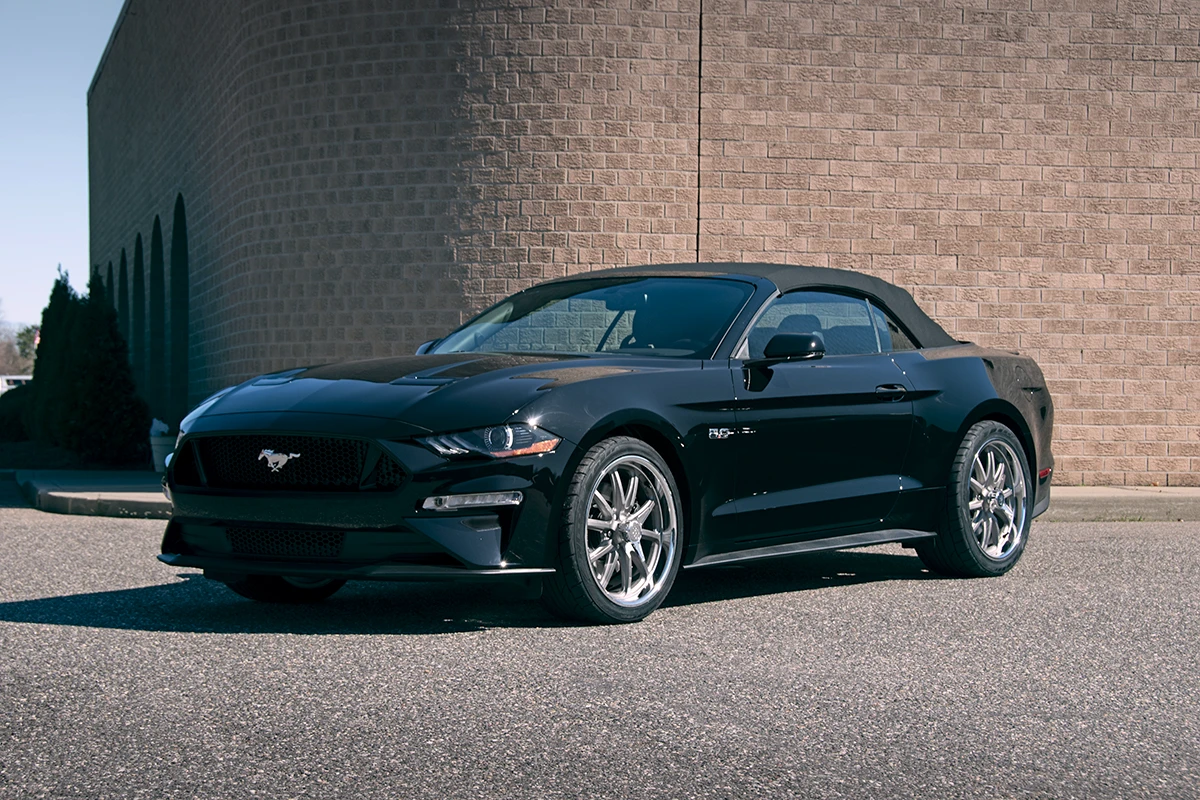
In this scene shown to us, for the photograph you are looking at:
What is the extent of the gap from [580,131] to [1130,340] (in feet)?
18.5

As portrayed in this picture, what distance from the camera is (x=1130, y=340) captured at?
14.3 metres

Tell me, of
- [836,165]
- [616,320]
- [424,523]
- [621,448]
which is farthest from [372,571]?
[836,165]

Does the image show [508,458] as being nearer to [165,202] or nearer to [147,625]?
[147,625]

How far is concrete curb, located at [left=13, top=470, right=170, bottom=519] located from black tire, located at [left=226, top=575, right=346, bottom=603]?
505 centimetres

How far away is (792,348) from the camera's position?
6.78 meters

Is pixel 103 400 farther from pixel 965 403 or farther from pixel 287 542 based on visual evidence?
pixel 287 542

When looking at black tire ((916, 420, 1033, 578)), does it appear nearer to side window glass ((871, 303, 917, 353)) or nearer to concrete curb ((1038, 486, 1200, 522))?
side window glass ((871, 303, 917, 353))

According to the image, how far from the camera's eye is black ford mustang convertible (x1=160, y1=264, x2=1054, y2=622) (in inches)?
231

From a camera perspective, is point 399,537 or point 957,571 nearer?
point 399,537

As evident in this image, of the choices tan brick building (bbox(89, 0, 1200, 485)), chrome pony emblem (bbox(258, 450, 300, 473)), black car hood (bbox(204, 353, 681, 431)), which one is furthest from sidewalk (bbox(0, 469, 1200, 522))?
chrome pony emblem (bbox(258, 450, 300, 473))

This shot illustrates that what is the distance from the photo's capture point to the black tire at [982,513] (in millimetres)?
7828

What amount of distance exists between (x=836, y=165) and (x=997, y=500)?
651 cm

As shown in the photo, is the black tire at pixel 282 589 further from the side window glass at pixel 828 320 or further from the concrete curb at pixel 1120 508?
the concrete curb at pixel 1120 508

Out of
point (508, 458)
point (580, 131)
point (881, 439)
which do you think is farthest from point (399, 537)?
point (580, 131)
